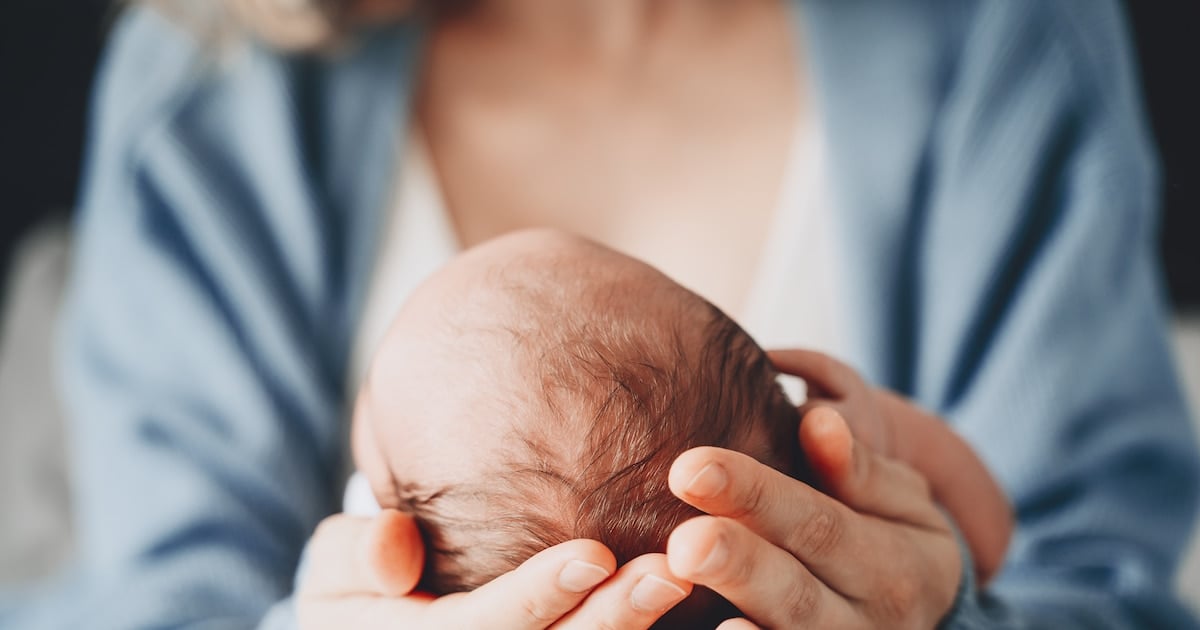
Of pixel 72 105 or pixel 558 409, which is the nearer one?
pixel 558 409

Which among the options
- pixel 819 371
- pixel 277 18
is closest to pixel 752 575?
pixel 819 371

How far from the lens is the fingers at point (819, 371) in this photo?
1.51 ft

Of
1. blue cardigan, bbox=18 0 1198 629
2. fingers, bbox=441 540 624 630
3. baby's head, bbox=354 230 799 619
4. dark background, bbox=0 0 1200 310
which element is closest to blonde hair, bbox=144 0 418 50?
blue cardigan, bbox=18 0 1198 629

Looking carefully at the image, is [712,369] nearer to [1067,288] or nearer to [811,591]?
[811,591]

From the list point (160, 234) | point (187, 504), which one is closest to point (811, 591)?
point (187, 504)

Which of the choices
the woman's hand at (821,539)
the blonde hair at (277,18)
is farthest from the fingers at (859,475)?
the blonde hair at (277,18)

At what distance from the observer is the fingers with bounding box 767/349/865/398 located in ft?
1.51

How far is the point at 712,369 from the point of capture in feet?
1.29

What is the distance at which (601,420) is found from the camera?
1.24 ft

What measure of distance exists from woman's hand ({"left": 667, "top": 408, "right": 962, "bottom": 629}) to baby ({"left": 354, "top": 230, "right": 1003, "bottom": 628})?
0.03 metres

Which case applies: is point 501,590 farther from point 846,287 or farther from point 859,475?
point 846,287

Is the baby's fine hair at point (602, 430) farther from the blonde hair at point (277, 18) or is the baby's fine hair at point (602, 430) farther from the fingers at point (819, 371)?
the blonde hair at point (277, 18)

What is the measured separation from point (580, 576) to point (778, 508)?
7 cm

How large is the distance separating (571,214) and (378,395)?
0.37 metres
